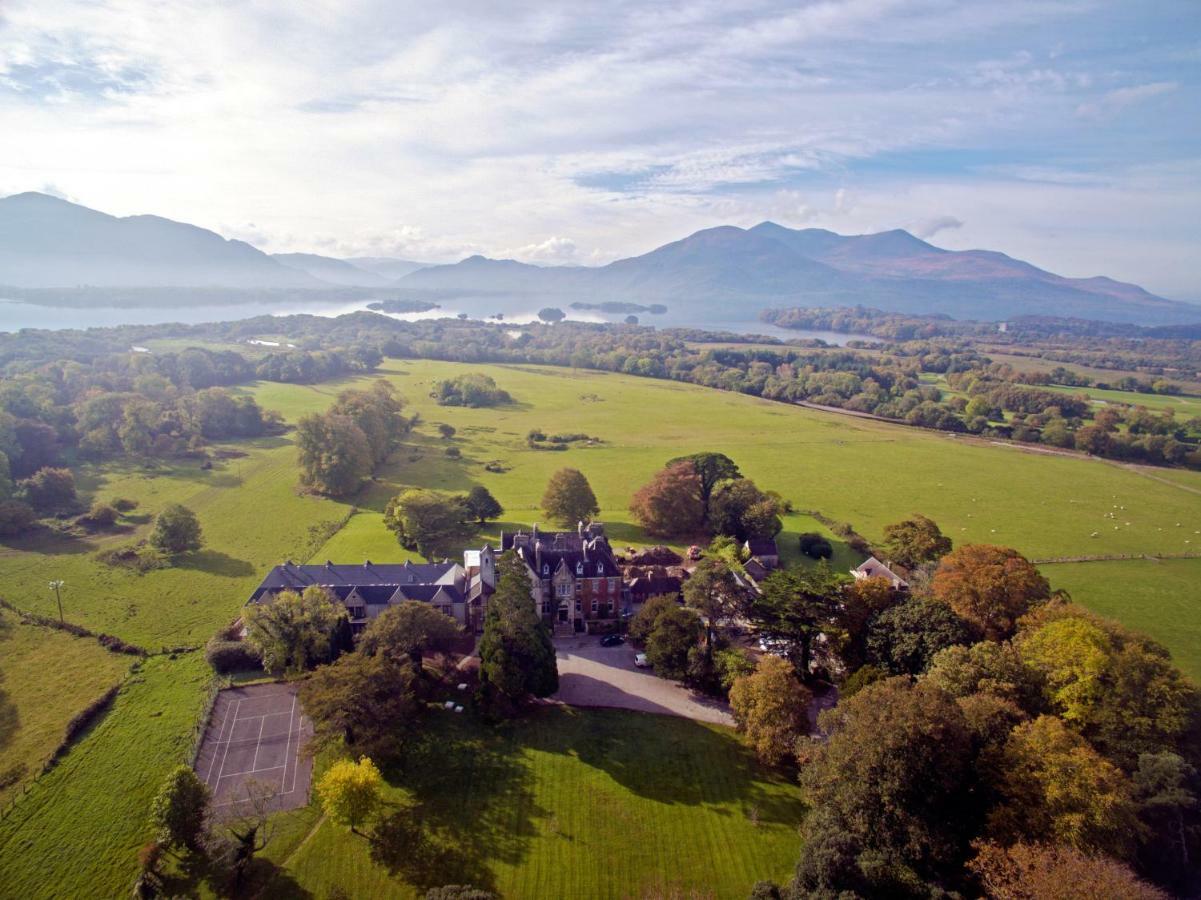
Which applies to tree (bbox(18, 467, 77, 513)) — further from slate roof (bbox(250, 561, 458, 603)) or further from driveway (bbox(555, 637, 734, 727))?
driveway (bbox(555, 637, 734, 727))

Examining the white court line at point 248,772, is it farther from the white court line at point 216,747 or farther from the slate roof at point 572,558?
the slate roof at point 572,558

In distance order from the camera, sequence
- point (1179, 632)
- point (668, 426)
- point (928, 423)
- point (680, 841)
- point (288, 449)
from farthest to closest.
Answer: point (928, 423)
point (668, 426)
point (288, 449)
point (1179, 632)
point (680, 841)

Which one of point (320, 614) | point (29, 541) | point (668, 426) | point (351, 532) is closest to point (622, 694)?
point (320, 614)

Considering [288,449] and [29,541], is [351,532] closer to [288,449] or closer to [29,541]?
[29,541]

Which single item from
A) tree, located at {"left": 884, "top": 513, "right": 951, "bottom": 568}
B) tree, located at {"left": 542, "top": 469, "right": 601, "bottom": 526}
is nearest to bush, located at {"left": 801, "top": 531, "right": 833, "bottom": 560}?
tree, located at {"left": 884, "top": 513, "right": 951, "bottom": 568}

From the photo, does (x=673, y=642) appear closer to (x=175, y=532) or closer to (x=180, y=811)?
(x=180, y=811)
